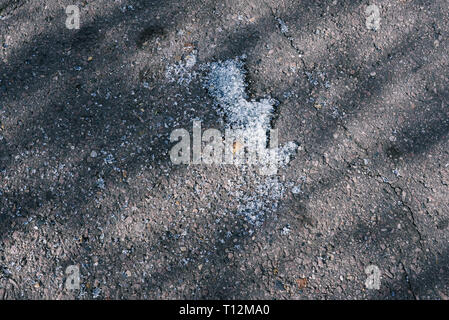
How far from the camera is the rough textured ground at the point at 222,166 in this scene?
225 centimetres

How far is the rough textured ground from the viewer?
88.6 inches

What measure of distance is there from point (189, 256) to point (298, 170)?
32.8 inches

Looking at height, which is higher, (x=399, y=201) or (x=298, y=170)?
(x=298, y=170)

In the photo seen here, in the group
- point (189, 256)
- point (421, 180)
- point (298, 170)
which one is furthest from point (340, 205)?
point (189, 256)

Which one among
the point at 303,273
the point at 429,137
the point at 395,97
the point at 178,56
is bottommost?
the point at 303,273

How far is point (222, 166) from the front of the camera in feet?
7.97
